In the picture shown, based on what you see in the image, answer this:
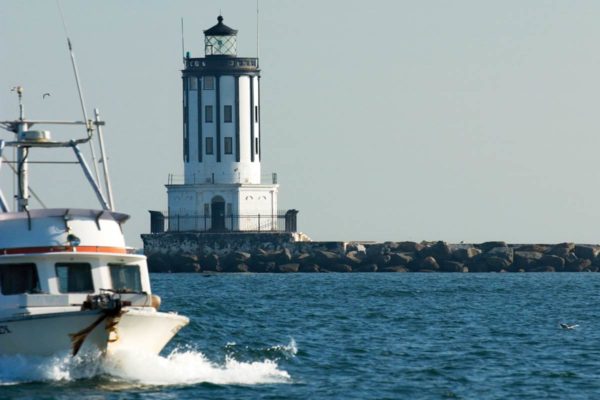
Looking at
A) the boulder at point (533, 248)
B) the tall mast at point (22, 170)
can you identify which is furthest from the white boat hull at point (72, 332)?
the boulder at point (533, 248)

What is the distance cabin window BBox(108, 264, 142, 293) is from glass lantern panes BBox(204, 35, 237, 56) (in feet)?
214

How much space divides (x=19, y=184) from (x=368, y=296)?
3442 cm

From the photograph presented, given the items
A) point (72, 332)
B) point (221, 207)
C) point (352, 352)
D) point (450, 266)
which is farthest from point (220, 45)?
point (72, 332)

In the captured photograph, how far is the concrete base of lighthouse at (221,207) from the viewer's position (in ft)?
307

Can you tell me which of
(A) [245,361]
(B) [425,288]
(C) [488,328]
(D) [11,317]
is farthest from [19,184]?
(B) [425,288]

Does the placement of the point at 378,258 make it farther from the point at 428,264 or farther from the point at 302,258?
the point at 302,258

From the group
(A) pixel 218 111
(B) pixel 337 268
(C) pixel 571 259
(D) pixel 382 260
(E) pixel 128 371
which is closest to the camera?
(E) pixel 128 371

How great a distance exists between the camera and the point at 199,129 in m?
93.1

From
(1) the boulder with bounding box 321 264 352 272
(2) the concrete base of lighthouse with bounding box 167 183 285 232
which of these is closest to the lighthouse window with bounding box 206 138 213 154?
(2) the concrete base of lighthouse with bounding box 167 183 285 232

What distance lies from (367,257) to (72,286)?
215 ft

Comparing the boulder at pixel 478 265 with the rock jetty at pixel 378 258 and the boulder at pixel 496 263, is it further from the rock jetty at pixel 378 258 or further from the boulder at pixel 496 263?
the boulder at pixel 496 263

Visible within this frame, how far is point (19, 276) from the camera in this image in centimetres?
3022

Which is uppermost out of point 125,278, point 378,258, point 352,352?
point 378,258

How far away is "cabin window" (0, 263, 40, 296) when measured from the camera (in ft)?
99.0
